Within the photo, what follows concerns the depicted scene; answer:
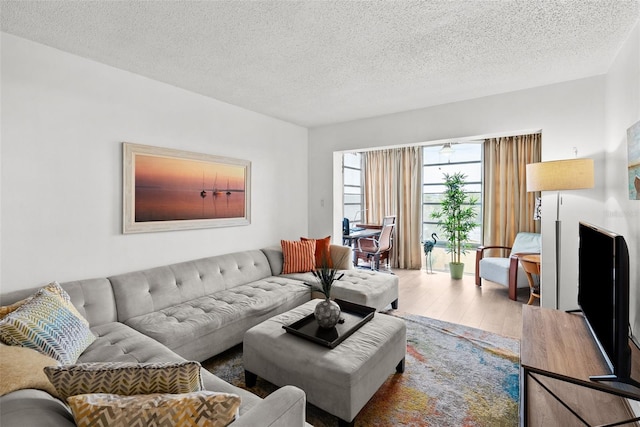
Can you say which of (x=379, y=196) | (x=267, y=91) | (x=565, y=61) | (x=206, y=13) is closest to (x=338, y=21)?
(x=206, y=13)

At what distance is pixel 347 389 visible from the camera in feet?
5.45

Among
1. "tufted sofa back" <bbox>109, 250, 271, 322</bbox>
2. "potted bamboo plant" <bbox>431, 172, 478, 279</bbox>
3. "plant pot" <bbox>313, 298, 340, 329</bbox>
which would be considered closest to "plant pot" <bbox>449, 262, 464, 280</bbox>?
"potted bamboo plant" <bbox>431, 172, 478, 279</bbox>

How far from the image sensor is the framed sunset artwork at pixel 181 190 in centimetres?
278

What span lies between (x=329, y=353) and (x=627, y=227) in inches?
86.7

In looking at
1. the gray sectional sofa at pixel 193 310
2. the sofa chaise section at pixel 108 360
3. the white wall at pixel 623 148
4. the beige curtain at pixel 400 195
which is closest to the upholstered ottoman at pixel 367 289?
the gray sectional sofa at pixel 193 310

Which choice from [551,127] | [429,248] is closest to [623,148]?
[551,127]

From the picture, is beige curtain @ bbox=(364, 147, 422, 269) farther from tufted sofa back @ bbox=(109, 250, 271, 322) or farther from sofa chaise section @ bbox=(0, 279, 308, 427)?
sofa chaise section @ bbox=(0, 279, 308, 427)

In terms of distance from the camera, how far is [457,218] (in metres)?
5.26

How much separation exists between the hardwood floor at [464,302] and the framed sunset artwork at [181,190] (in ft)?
8.01

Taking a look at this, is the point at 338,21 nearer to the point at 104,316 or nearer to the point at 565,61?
the point at 565,61

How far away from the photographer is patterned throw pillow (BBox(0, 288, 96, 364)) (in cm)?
145

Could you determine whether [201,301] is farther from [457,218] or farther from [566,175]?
[457,218]

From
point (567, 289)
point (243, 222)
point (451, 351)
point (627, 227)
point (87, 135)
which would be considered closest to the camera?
point (627, 227)

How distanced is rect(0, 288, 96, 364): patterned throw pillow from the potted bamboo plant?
5010 mm
